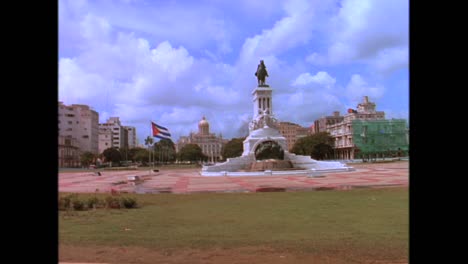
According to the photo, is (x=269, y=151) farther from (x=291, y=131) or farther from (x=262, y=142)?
(x=291, y=131)

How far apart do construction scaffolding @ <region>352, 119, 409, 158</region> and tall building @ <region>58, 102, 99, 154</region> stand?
53006 mm

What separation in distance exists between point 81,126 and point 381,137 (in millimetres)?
58264

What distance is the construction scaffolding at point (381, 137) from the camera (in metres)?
84.1

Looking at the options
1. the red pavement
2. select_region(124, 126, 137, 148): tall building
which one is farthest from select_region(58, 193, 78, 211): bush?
select_region(124, 126, 137, 148): tall building

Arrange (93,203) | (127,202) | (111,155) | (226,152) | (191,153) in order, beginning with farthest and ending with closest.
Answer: (191,153) < (226,152) < (111,155) < (93,203) < (127,202)

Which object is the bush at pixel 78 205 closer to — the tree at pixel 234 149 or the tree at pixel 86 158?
the tree at pixel 86 158

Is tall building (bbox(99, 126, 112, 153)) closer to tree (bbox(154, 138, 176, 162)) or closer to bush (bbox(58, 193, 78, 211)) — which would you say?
tree (bbox(154, 138, 176, 162))

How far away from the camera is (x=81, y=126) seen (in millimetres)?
83875

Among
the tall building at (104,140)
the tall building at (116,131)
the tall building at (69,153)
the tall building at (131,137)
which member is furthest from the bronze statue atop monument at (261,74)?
the tall building at (131,137)

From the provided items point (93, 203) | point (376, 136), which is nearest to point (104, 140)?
point (376, 136)

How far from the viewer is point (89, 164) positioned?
82.9 m

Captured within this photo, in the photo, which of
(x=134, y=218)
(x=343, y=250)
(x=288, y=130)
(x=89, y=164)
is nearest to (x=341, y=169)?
(x=134, y=218)

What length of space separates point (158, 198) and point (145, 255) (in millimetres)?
12063
